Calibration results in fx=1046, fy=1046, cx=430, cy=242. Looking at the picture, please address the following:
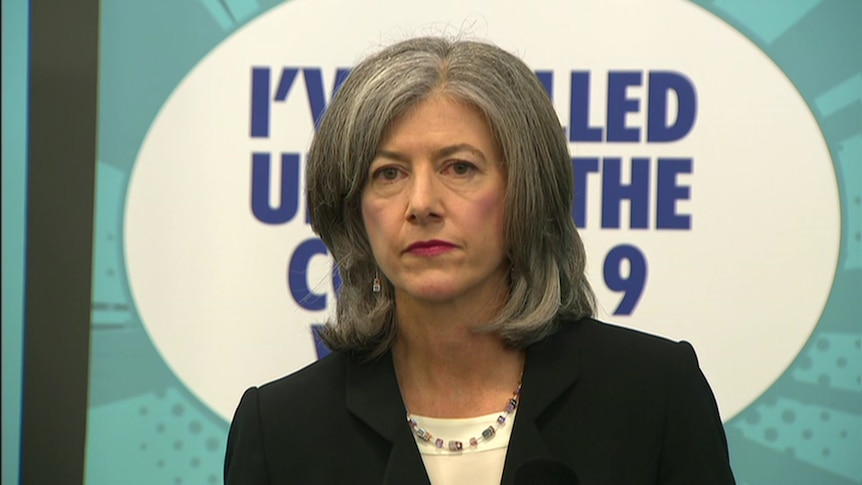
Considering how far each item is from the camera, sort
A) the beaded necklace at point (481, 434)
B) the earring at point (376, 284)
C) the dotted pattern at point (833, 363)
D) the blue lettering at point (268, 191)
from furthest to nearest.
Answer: the blue lettering at point (268, 191), the dotted pattern at point (833, 363), the earring at point (376, 284), the beaded necklace at point (481, 434)

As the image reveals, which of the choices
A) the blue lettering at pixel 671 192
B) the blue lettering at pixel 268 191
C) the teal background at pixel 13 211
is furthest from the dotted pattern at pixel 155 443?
the blue lettering at pixel 671 192

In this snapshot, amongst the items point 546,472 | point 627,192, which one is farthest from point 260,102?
point 546,472

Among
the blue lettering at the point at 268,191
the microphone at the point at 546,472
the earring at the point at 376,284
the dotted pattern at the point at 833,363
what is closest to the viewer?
the microphone at the point at 546,472

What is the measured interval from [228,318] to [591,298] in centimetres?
127

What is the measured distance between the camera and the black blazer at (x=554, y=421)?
164 centimetres

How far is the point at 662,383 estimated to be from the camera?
1.70 metres

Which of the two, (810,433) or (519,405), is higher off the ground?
(519,405)

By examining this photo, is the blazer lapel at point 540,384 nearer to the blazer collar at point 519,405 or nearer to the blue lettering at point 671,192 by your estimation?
the blazer collar at point 519,405

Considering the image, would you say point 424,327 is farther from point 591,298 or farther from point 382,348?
point 591,298

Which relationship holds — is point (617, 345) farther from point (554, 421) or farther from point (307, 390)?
point (307, 390)

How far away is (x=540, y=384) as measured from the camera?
5.56 feet

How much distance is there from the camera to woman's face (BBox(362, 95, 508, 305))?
5.36ft

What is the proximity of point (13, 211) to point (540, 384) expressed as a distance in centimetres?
181

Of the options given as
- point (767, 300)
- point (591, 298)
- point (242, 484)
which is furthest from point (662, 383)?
point (767, 300)
